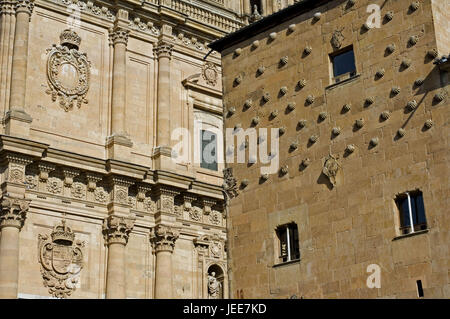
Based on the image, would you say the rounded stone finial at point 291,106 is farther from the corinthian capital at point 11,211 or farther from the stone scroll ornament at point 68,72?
the stone scroll ornament at point 68,72

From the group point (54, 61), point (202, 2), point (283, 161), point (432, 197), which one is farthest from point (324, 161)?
point (202, 2)

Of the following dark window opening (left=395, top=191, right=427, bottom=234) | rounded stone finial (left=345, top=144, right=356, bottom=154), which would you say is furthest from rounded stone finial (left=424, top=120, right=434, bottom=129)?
rounded stone finial (left=345, top=144, right=356, bottom=154)

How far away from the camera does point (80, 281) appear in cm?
2628

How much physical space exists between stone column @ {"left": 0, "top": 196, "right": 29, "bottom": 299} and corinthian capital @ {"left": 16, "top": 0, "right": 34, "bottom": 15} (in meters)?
6.29

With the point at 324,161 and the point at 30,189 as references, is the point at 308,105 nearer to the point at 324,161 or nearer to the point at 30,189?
the point at 324,161

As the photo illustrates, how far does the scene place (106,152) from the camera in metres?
28.3

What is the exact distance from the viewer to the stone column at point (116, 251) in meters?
26.5

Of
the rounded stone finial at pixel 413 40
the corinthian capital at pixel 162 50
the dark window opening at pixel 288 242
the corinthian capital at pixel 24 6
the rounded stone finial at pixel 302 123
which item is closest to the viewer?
the rounded stone finial at pixel 413 40

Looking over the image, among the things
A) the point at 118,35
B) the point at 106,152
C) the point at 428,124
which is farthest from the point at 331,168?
the point at 118,35

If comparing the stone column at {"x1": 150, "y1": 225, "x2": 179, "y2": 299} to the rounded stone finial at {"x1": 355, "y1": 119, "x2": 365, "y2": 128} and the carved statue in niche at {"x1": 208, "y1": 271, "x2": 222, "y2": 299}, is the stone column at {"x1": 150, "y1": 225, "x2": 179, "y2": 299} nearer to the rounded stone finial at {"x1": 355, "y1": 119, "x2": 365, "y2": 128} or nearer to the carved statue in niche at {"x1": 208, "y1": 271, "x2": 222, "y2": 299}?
the carved statue in niche at {"x1": 208, "y1": 271, "x2": 222, "y2": 299}

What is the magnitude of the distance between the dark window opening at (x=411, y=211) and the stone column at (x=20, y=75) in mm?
14081

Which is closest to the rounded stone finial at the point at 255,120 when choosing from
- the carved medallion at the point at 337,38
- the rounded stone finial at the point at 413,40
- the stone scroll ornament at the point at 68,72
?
the carved medallion at the point at 337,38

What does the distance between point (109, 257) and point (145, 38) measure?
828 cm
